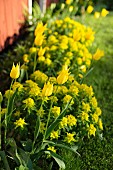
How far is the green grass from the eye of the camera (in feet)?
8.43

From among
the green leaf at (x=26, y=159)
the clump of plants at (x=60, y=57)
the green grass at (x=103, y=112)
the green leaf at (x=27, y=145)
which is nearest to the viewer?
the green leaf at (x=26, y=159)

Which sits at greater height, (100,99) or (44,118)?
(44,118)

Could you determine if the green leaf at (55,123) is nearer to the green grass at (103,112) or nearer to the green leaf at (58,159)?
the green leaf at (58,159)

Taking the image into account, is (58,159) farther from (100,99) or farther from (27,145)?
(100,99)

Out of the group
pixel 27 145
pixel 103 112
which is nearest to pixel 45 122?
pixel 27 145

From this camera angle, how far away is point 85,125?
2.53 meters

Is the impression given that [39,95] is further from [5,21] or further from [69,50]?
[5,21]

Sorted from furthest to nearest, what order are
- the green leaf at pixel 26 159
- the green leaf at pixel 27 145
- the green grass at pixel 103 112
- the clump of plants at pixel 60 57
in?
the clump of plants at pixel 60 57, the green grass at pixel 103 112, the green leaf at pixel 27 145, the green leaf at pixel 26 159

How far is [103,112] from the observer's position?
3.23 meters

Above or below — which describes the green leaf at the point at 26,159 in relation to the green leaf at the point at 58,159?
above

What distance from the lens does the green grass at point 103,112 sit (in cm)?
257

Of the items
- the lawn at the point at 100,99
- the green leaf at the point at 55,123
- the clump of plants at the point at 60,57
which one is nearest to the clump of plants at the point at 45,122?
the green leaf at the point at 55,123

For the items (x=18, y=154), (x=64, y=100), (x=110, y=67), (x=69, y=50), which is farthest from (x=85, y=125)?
(x=110, y=67)

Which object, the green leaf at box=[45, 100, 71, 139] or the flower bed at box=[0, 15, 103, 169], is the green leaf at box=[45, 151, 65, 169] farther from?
the green leaf at box=[45, 100, 71, 139]
